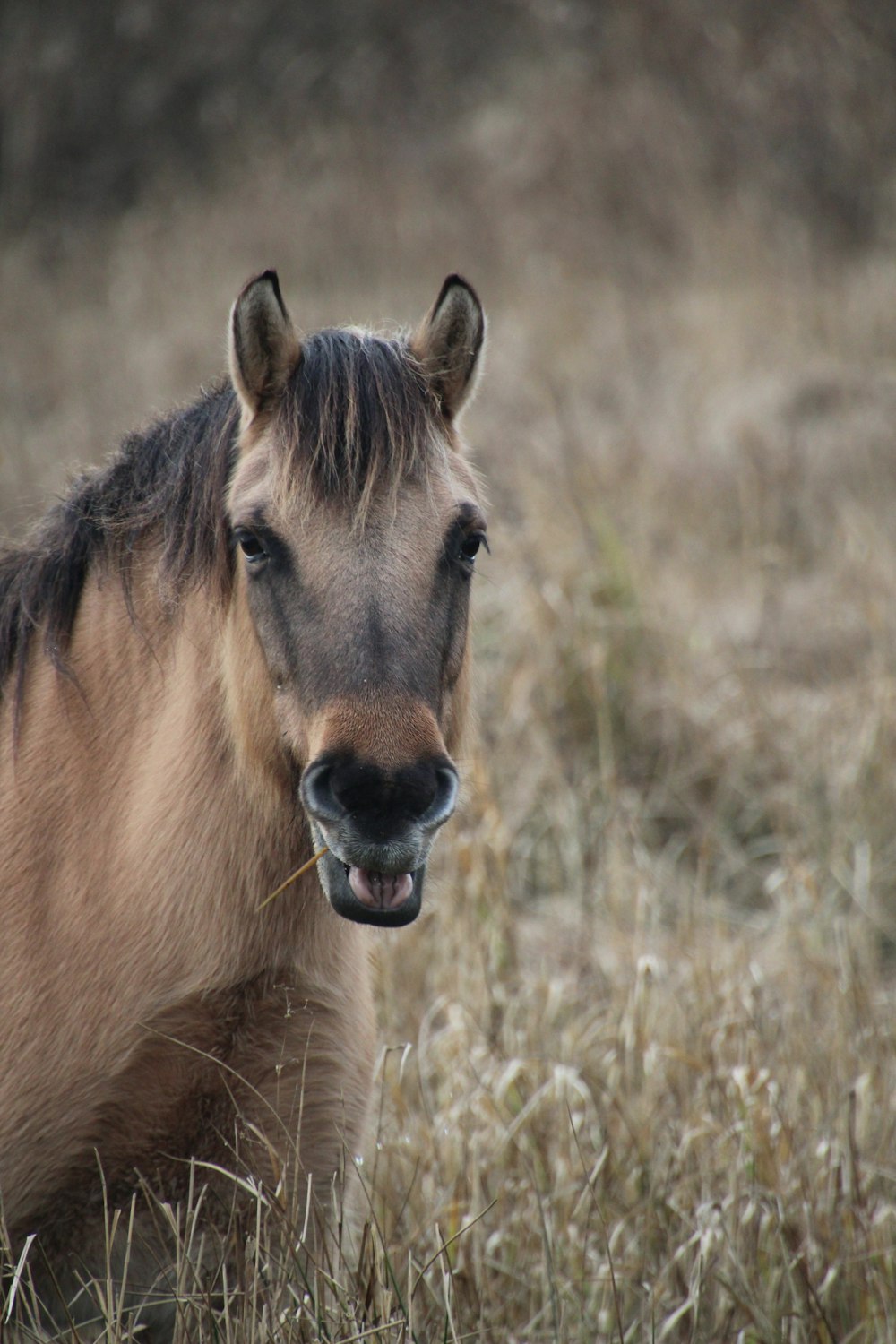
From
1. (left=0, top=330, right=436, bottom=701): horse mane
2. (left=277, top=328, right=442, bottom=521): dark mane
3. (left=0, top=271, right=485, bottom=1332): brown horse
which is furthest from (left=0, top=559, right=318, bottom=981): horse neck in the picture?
(left=277, top=328, right=442, bottom=521): dark mane

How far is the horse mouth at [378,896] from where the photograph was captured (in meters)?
2.28

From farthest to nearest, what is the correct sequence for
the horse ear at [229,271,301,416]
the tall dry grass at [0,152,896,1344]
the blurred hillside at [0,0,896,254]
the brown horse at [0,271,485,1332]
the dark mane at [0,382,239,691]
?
1. the blurred hillside at [0,0,896,254]
2. the tall dry grass at [0,152,896,1344]
3. the dark mane at [0,382,239,691]
4. the horse ear at [229,271,301,416]
5. the brown horse at [0,271,485,1332]

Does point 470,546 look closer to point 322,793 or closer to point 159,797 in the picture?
point 322,793

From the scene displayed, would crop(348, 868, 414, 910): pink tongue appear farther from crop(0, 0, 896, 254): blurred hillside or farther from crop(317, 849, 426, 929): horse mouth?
crop(0, 0, 896, 254): blurred hillside

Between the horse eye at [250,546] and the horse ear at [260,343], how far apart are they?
31 centimetres

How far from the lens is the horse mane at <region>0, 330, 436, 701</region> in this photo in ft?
8.18

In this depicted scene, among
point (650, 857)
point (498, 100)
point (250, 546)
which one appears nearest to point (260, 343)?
point (250, 546)

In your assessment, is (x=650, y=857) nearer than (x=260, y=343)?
No

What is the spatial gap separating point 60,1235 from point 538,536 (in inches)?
186

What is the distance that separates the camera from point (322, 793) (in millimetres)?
2223

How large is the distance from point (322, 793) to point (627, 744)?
3854 millimetres

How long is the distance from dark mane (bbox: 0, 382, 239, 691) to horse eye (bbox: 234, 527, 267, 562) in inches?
5.6

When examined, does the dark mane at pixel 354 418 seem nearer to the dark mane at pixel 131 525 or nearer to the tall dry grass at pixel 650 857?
the dark mane at pixel 131 525

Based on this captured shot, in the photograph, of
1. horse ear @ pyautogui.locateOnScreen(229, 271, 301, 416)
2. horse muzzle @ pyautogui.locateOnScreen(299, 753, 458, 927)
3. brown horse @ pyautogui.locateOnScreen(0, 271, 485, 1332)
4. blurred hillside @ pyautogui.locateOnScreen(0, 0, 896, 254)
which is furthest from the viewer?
blurred hillside @ pyautogui.locateOnScreen(0, 0, 896, 254)
